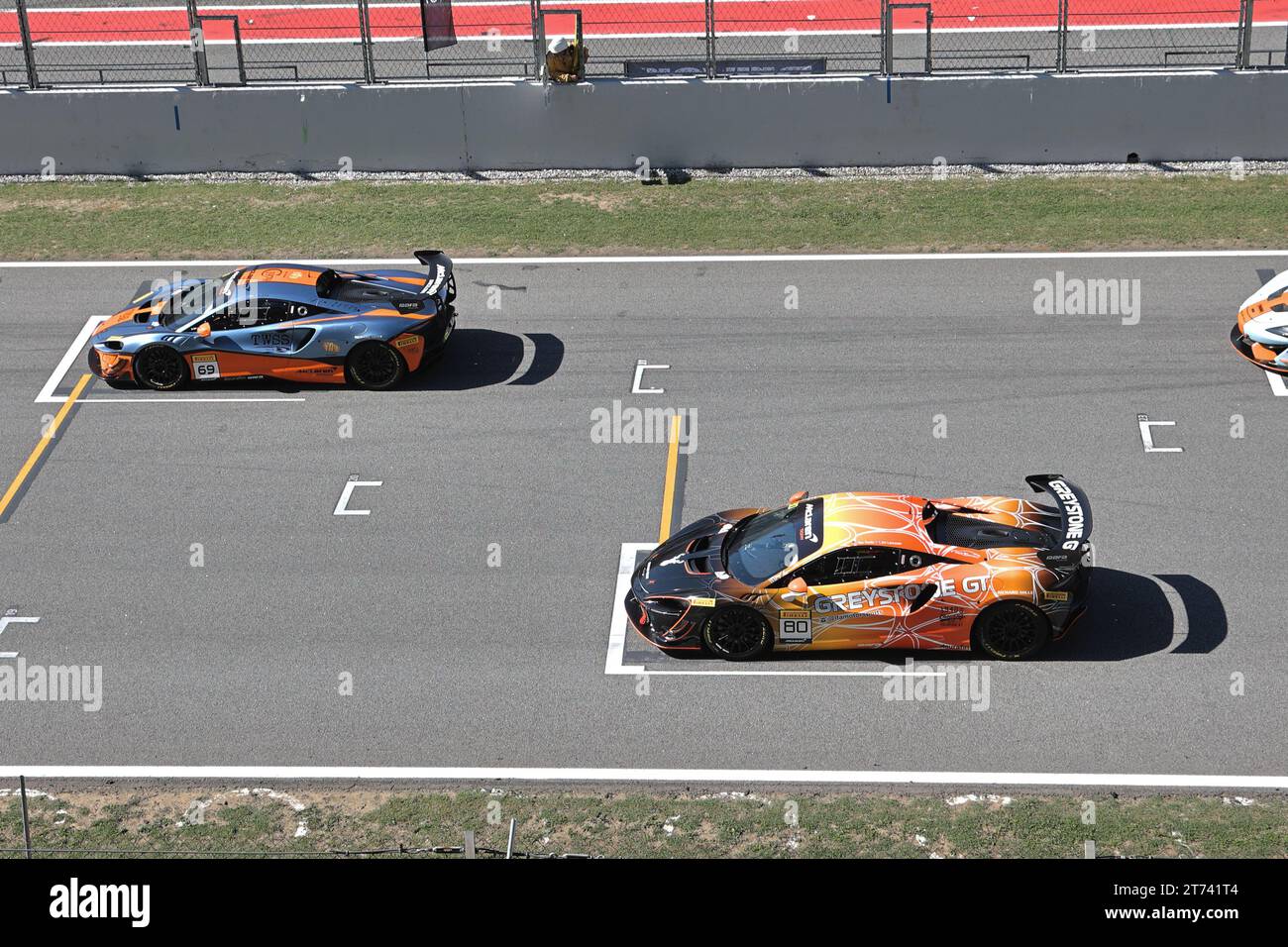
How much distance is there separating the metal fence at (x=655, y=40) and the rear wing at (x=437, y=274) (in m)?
5.92

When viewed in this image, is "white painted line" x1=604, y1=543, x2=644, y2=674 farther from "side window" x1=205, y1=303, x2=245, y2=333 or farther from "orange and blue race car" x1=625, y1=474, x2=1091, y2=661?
"side window" x1=205, y1=303, x2=245, y2=333

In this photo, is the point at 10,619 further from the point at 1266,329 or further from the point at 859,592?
the point at 1266,329

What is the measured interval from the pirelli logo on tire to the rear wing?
7.27 meters

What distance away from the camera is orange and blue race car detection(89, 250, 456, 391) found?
17125mm

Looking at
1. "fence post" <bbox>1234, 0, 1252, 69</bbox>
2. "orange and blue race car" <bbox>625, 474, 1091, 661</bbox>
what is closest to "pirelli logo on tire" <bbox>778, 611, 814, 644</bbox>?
"orange and blue race car" <bbox>625, 474, 1091, 661</bbox>

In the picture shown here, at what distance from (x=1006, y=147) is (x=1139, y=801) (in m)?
13.9

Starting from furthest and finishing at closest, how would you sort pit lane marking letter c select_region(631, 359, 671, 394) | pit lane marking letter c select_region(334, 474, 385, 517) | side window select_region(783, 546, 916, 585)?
Result: pit lane marking letter c select_region(631, 359, 671, 394) < pit lane marking letter c select_region(334, 474, 385, 517) < side window select_region(783, 546, 916, 585)

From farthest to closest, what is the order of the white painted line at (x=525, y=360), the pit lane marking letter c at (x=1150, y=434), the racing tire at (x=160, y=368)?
the white painted line at (x=525, y=360)
the racing tire at (x=160, y=368)
the pit lane marking letter c at (x=1150, y=434)

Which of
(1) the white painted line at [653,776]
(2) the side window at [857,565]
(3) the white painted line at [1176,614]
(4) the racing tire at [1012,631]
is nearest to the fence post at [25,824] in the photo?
(1) the white painted line at [653,776]

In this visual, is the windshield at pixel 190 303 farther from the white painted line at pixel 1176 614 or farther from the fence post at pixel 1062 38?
the fence post at pixel 1062 38

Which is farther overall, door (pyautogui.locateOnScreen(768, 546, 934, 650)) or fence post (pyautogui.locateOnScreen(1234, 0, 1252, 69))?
fence post (pyautogui.locateOnScreen(1234, 0, 1252, 69))

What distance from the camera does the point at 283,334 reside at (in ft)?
56.3

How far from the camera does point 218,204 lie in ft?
73.9

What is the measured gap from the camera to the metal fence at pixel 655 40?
→ 22.6 m
